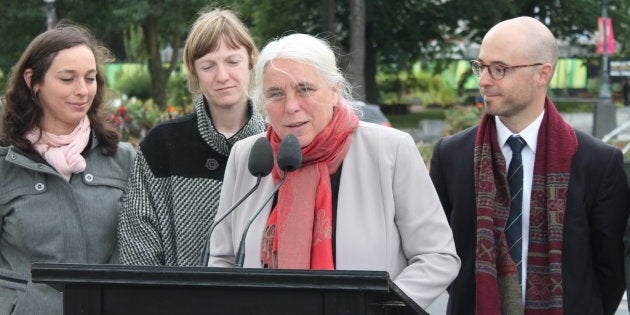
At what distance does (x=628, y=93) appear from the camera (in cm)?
4381

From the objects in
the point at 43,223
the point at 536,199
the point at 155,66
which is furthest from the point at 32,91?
the point at 155,66

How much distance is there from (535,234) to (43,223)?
5.89 feet

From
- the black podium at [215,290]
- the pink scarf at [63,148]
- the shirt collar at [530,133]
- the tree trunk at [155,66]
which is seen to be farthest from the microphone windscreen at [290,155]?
the tree trunk at [155,66]

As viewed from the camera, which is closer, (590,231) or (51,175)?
(590,231)

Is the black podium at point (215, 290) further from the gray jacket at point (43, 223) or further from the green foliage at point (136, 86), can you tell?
the green foliage at point (136, 86)

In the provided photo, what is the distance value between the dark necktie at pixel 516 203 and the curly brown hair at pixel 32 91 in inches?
60.9

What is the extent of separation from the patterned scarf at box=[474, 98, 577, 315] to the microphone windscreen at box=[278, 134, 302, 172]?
0.99 metres

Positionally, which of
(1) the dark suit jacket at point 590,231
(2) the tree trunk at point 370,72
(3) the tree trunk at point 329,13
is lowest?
(2) the tree trunk at point 370,72

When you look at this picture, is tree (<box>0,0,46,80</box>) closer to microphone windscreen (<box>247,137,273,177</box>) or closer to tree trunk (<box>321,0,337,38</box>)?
tree trunk (<box>321,0,337,38</box>)

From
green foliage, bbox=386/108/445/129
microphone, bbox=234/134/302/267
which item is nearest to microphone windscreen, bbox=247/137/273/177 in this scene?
microphone, bbox=234/134/302/267

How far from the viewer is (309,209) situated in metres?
3.37

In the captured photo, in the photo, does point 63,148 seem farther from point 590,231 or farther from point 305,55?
point 590,231

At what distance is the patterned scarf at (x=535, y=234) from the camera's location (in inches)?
150

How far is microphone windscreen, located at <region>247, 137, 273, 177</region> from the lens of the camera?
315cm
